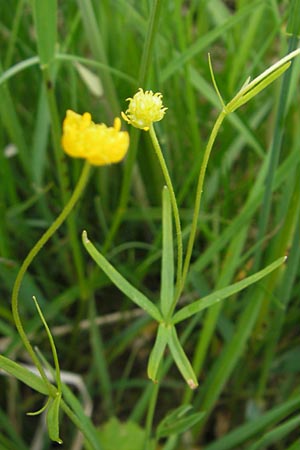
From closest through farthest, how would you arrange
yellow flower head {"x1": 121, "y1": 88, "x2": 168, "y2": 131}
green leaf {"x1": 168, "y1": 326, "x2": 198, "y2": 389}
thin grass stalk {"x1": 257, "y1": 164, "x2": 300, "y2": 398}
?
yellow flower head {"x1": 121, "y1": 88, "x2": 168, "y2": 131} → green leaf {"x1": 168, "y1": 326, "x2": 198, "y2": 389} → thin grass stalk {"x1": 257, "y1": 164, "x2": 300, "y2": 398}

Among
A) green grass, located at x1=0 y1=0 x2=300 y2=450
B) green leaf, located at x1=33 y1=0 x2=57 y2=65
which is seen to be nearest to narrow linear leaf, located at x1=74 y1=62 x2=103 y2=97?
green grass, located at x1=0 y1=0 x2=300 y2=450

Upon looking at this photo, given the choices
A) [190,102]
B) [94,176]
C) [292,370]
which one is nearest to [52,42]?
[190,102]

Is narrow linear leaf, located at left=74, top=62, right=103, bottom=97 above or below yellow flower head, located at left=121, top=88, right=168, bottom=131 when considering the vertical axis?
above

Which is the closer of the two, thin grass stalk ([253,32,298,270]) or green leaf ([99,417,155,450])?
thin grass stalk ([253,32,298,270])

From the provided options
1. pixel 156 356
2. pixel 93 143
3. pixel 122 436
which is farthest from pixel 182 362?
pixel 122 436

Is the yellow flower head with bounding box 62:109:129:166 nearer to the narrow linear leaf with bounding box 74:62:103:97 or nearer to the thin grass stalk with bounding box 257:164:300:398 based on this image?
the thin grass stalk with bounding box 257:164:300:398
